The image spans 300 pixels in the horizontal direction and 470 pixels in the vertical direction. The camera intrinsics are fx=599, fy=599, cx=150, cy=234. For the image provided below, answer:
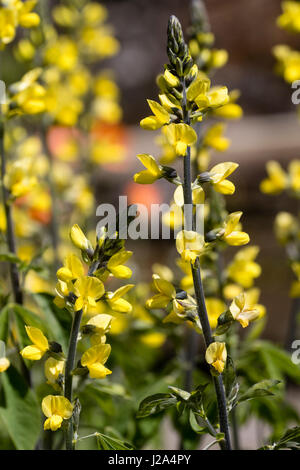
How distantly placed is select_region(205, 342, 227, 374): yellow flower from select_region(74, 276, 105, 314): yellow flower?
16cm

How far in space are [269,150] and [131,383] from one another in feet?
6.01

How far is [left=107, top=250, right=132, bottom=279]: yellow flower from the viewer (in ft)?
2.69

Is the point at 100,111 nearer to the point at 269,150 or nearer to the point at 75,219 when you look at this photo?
the point at 75,219

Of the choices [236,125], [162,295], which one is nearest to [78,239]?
[162,295]

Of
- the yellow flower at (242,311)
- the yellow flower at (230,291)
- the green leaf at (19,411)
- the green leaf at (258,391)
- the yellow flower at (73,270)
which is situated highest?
the yellow flower at (73,270)

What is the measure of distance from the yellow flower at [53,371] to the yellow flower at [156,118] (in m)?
0.36

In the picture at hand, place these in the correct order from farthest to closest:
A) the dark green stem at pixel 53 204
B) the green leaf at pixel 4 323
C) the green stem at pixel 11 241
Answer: the dark green stem at pixel 53 204, the green stem at pixel 11 241, the green leaf at pixel 4 323

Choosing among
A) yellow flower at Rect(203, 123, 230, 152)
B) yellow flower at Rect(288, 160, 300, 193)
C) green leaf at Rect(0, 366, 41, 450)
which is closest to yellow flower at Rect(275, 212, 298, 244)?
yellow flower at Rect(288, 160, 300, 193)

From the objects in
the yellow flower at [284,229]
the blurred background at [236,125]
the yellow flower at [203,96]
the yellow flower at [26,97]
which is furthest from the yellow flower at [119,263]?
the blurred background at [236,125]

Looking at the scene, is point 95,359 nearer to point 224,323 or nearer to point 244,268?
point 224,323

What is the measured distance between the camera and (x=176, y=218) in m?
0.85

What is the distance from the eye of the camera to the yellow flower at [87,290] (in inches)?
31.3

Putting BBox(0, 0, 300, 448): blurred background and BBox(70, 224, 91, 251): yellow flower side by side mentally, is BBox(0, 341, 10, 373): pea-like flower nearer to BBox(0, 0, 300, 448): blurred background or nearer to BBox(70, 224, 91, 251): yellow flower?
BBox(70, 224, 91, 251): yellow flower

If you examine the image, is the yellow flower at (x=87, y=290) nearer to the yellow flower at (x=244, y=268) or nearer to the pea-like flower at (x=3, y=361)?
the pea-like flower at (x=3, y=361)
